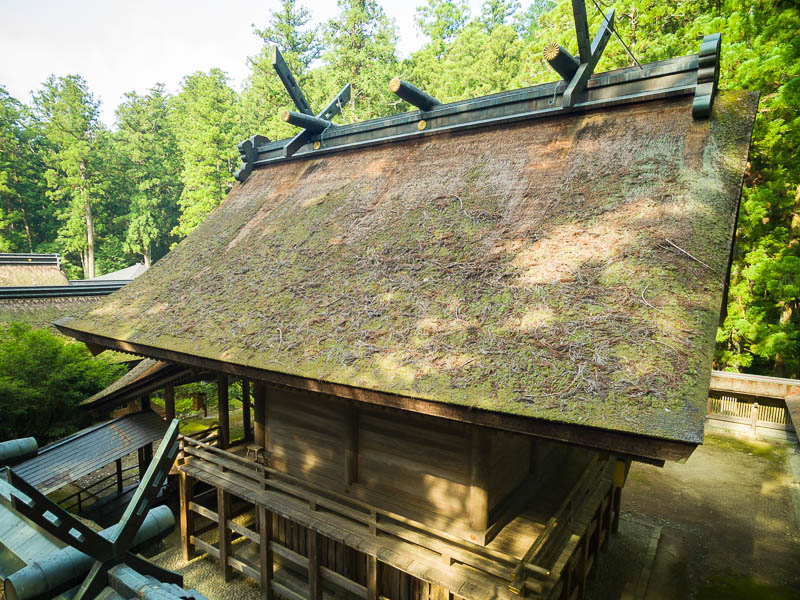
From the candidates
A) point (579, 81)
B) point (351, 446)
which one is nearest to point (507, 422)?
point (351, 446)

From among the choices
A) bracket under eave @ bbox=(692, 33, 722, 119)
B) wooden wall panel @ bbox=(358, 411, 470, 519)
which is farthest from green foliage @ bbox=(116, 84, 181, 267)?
bracket under eave @ bbox=(692, 33, 722, 119)

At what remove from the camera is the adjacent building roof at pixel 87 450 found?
611 cm

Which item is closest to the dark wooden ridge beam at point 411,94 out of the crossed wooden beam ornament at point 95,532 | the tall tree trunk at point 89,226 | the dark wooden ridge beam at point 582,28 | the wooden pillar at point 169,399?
the dark wooden ridge beam at point 582,28

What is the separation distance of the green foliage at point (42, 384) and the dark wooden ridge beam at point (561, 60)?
10781mm

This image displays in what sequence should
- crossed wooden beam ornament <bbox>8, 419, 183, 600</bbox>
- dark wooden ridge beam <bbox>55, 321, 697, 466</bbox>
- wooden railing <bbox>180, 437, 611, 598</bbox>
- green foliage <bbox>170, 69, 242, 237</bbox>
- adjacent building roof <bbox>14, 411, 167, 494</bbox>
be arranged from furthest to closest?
green foliage <bbox>170, 69, 242, 237</bbox>
adjacent building roof <bbox>14, 411, 167, 494</bbox>
wooden railing <bbox>180, 437, 611, 598</bbox>
dark wooden ridge beam <bbox>55, 321, 697, 466</bbox>
crossed wooden beam ornament <bbox>8, 419, 183, 600</bbox>

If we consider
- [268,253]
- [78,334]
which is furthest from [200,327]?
[78,334]

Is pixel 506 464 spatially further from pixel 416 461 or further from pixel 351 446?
pixel 351 446

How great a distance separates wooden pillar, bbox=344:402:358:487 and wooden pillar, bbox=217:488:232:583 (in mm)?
2450

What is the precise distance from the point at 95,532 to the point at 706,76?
6.32m

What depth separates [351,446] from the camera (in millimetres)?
5375

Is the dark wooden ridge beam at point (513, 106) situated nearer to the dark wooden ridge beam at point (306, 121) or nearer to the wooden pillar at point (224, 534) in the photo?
the dark wooden ridge beam at point (306, 121)

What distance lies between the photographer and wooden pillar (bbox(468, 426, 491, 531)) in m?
4.27

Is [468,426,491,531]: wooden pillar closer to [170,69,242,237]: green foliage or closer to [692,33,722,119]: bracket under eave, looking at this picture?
[692,33,722,119]: bracket under eave

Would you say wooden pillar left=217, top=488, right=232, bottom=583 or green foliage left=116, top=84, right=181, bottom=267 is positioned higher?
green foliage left=116, top=84, right=181, bottom=267
